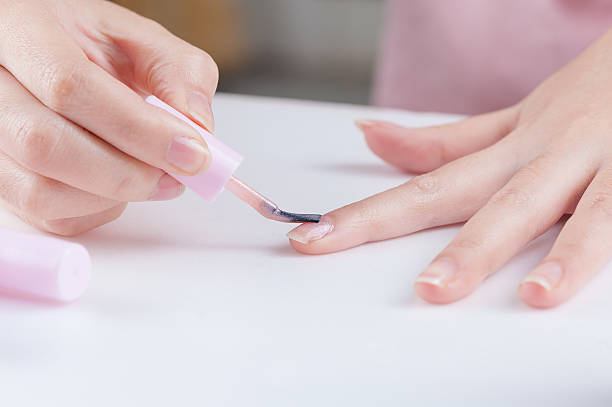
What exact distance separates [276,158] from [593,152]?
0.99ft

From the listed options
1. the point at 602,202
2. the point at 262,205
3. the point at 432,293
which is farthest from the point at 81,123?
the point at 602,202

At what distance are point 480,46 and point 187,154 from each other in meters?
0.59

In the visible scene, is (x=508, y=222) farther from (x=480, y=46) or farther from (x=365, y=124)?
(x=480, y=46)

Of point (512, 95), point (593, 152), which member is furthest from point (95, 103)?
point (512, 95)

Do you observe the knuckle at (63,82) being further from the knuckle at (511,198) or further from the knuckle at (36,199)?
the knuckle at (511,198)

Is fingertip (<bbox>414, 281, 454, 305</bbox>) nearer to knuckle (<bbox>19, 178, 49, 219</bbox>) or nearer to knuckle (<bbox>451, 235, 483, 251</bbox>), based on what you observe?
knuckle (<bbox>451, 235, 483, 251</bbox>)

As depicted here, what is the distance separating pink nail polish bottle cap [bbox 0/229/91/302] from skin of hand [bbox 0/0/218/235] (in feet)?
0.17

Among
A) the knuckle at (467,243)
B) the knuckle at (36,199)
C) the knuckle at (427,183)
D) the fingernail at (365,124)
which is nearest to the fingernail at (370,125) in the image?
the fingernail at (365,124)

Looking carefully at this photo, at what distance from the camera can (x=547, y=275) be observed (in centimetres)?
51

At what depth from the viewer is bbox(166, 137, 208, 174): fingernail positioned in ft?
1.61

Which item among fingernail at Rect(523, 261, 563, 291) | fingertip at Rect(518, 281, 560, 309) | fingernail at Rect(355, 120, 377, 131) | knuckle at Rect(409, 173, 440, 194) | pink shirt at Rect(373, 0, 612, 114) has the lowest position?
fingertip at Rect(518, 281, 560, 309)

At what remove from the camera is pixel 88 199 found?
0.55 m

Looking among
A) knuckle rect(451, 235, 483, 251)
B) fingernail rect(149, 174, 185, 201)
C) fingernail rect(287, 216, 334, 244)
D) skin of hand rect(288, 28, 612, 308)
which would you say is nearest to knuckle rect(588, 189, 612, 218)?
skin of hand rect(288, 28, 612, 308)

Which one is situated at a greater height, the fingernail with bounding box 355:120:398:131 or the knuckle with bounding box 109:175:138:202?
the fingernail with bounding box 355:120:398:131
